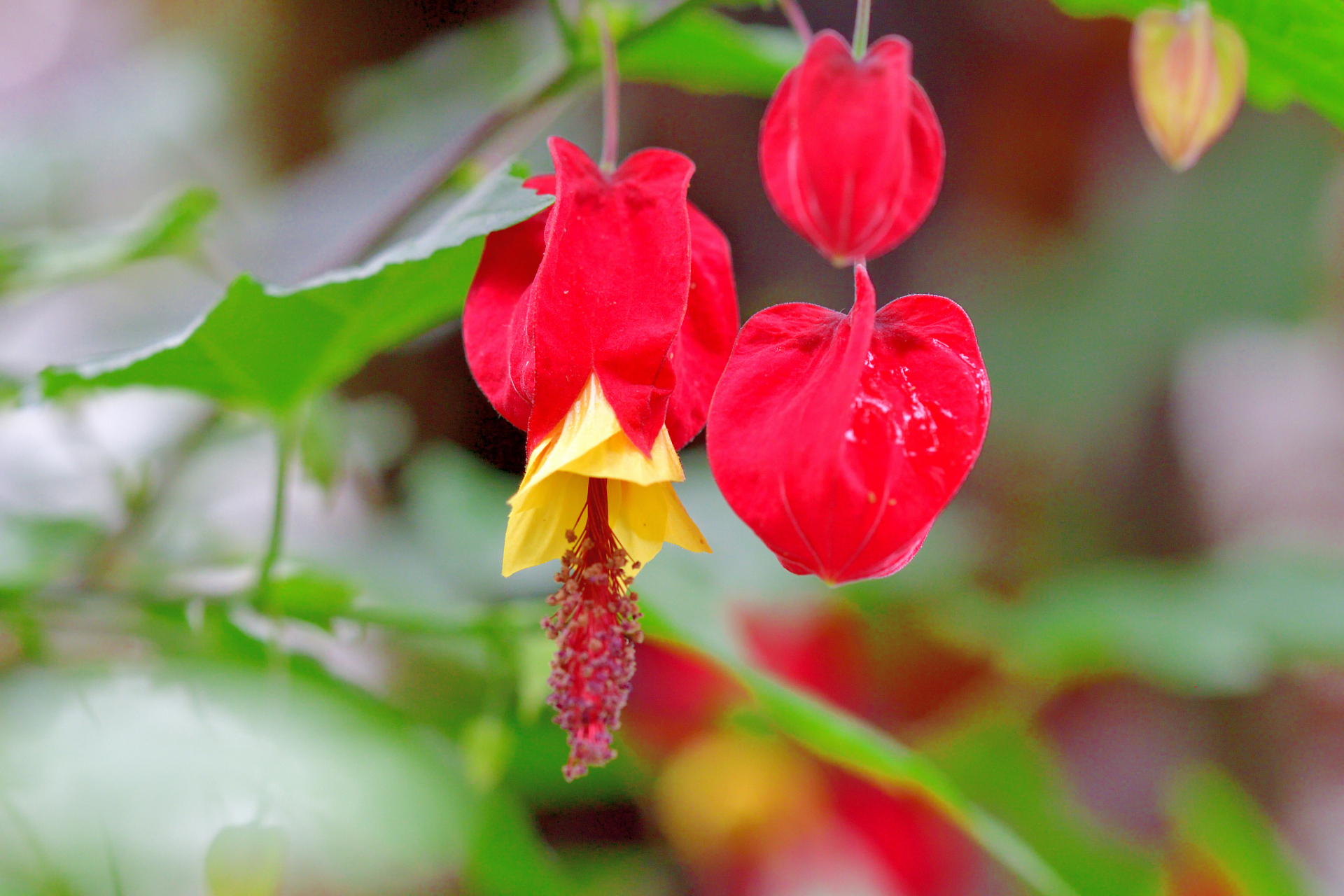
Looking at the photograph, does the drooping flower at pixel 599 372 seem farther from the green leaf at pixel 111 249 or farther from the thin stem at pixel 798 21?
the green leaf at pixel 111 249

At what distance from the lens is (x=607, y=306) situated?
0.29 meters

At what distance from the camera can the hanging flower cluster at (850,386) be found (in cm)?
26

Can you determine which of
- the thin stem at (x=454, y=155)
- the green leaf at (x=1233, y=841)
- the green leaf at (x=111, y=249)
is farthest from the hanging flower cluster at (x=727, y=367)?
the green leaf at (x=1233, y=841)

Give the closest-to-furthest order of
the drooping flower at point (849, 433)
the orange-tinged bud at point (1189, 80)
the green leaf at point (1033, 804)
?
the drooping flower at point (849, 433), the orange-tinged bud at point (1189, 80), the green leaf at point (1033, 804)

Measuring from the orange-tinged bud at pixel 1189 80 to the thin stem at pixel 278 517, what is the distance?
0.34 metres

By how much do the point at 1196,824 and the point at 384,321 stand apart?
0.88 m

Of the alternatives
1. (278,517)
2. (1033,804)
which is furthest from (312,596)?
(1033,804)

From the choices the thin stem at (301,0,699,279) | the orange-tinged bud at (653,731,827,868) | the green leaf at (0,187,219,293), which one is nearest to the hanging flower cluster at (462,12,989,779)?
the thin stem at (301,0,699,279)

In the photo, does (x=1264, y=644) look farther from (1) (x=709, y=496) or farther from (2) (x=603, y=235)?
(2) (x=603, y=235)

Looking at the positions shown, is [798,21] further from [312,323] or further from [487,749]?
[487,749]

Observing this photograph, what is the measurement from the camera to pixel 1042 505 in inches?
50.9

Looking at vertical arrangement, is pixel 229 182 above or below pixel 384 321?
below

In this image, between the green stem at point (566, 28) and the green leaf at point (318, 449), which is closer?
the green stem at point (566, 28)

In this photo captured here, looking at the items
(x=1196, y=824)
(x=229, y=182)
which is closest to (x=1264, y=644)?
(x=1196, y=824)
